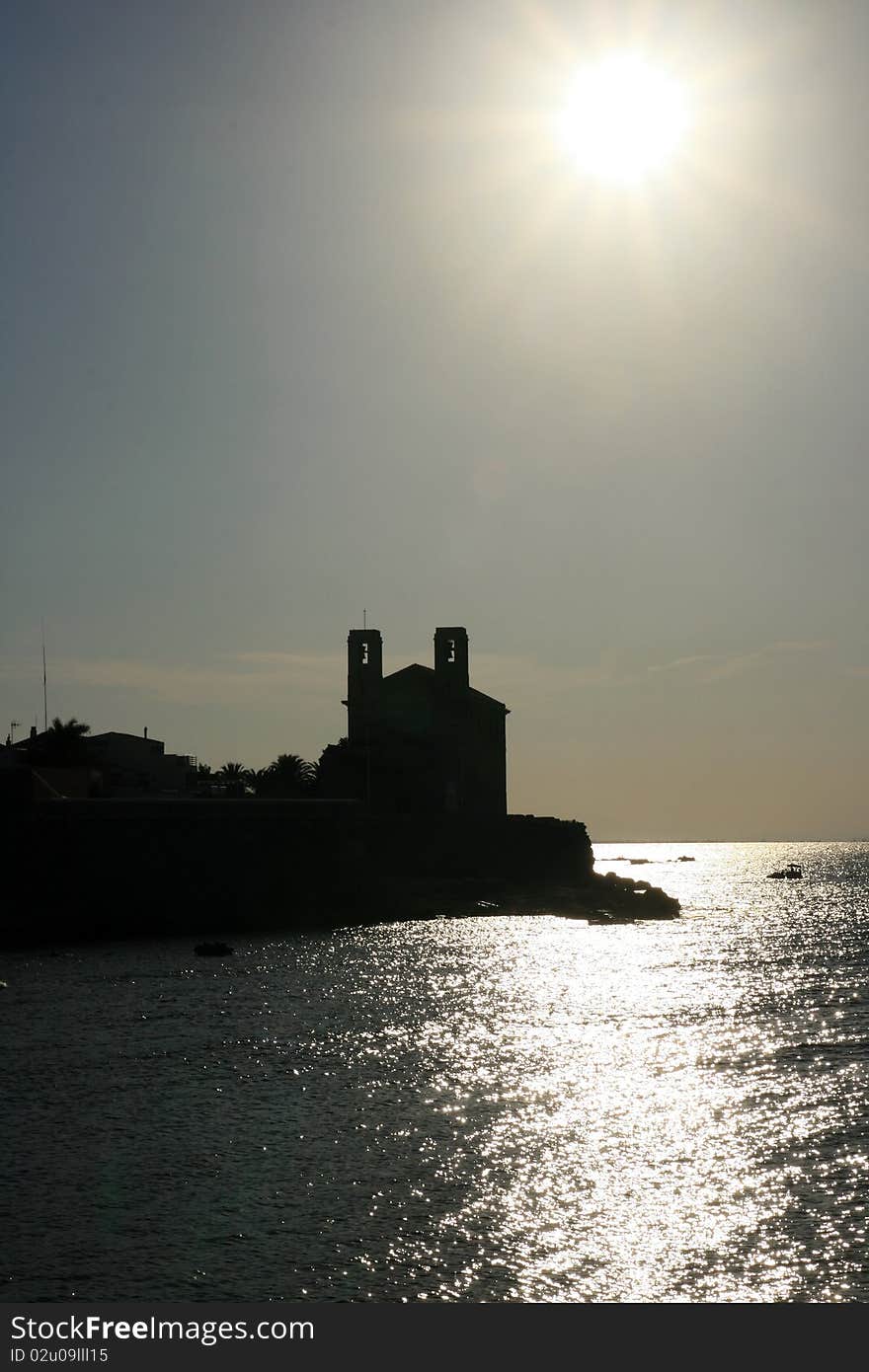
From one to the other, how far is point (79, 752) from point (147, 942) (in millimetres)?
21928

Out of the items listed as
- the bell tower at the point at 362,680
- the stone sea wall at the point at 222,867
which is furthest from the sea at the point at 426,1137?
the bell tower at the point at 362,680

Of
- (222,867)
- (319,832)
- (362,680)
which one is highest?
(362,680)

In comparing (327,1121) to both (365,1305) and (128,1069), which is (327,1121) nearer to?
(128,1069)

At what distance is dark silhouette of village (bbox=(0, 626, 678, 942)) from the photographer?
47.3m

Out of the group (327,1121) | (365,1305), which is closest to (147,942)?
(327,1121)

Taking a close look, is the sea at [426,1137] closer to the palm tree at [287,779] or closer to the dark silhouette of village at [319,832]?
the dark silhouette of village at [319,832]

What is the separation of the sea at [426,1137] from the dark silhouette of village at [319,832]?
7.62m

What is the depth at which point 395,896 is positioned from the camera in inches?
2327

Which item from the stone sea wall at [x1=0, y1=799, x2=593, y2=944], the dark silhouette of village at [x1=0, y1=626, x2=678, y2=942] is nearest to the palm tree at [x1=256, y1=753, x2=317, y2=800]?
the dark silhouette of village at [x1=0, y1=626, x2=678, y2=942]

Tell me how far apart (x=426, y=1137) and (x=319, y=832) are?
35570mm

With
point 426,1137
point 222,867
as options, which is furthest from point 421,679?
point 426,1137

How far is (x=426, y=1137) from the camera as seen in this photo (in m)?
19.0

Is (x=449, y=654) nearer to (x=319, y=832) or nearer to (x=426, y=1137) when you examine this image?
(x=319, y=832)

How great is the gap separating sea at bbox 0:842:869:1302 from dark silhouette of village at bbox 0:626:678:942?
300 inches
